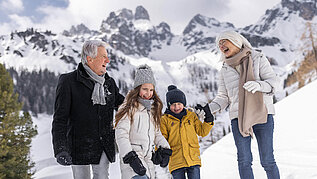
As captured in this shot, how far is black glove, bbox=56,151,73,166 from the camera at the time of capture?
90.7 inches

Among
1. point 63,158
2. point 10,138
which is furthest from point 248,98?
point 10,138

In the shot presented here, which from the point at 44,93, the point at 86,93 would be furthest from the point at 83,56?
the point at 44,93

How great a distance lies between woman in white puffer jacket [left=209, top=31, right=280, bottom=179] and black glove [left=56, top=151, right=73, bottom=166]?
5.96 ft

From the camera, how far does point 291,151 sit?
4.96 meters

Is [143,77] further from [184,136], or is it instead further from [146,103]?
[184,136]

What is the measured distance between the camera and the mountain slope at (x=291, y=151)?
3.96 meters

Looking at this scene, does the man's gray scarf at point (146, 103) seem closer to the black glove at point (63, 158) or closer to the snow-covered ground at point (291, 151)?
the black glove at point (63, 158)

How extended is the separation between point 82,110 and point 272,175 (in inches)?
85.8

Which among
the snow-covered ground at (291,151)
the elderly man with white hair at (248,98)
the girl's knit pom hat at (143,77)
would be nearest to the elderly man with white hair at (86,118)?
the girl's knit pom hat at (143,77)

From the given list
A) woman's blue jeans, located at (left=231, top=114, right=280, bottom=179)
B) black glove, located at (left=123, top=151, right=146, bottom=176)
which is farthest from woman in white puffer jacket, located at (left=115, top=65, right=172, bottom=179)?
woman's blue jeans, located at (left=231, top=114, right=280, bottom=179)

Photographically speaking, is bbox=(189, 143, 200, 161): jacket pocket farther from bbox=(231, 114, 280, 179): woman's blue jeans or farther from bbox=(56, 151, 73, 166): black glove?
bbox=(56, 151, 73, 166): black glove

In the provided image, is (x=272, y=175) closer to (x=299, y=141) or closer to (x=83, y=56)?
(x=83, y=56)

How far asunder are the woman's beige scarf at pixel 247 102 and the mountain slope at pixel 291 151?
1.44 metres

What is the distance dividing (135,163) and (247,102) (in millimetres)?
1437
